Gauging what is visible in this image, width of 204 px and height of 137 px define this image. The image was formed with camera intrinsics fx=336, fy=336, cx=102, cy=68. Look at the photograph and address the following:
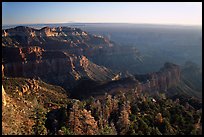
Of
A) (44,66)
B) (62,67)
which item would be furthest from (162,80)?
(44,66)

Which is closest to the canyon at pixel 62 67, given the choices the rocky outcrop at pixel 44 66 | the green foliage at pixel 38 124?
the rocky outcrop at pixel 44 66

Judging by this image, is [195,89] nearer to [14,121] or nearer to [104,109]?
[104,109]

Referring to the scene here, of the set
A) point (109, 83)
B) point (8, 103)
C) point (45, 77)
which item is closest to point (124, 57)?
point (45, 77)

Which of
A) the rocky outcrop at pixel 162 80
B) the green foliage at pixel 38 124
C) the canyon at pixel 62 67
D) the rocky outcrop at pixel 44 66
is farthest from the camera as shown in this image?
the rocky outcrop at pixel 44 66

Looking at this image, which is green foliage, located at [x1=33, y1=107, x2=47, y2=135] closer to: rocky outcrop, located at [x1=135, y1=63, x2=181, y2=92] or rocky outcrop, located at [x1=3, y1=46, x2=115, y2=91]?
rocky outcrop, located at [x1=135, y1=63, x2=181, y2=92]

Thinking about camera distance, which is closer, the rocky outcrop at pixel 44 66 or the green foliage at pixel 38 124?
the green foliage at pixel 38 124

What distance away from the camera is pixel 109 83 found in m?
43.9

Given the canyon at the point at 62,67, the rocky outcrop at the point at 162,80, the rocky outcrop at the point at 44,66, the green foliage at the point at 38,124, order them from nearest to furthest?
the green foliage at the point at 38,124 < the canyon at the point at 62,67 < the rocky outcrop at the point at 162,80 < the rocky outcrop at the point at 44,66

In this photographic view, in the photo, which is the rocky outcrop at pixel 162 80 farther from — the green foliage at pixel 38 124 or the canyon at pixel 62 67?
the green foliage at pixel 38 124

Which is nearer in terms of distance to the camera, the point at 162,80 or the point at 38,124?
the point at 38,124

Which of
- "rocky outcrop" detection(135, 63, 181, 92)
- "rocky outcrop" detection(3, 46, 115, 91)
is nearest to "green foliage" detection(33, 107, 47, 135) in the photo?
"rocky outcrop" detection(135, 63, 181, 92)

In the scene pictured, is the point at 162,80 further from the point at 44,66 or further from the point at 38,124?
the point at 38,124

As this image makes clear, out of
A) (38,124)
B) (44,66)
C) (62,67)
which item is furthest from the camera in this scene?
(62,67)

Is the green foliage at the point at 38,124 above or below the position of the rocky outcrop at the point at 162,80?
above
